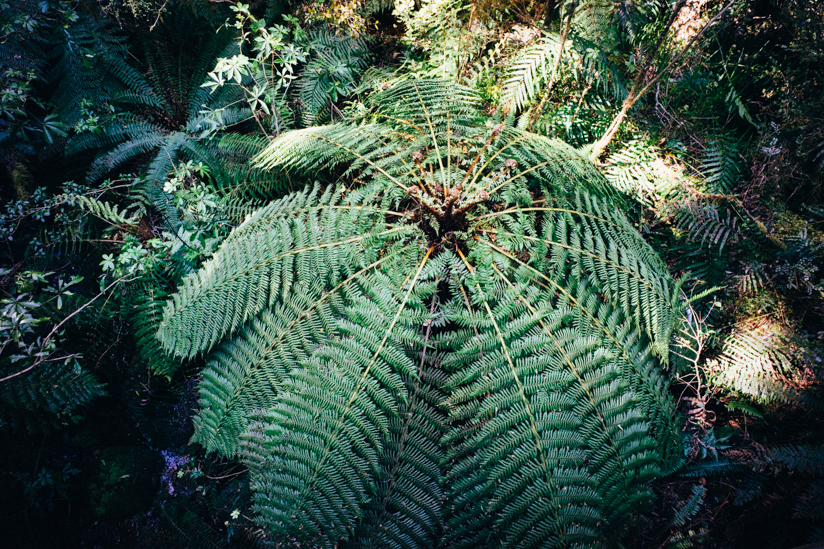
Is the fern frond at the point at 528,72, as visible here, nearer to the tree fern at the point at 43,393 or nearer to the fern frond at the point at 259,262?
the fern frond at the point at 259,262

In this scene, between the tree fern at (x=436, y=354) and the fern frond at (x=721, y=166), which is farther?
the fern frond at (x=721, y=166)

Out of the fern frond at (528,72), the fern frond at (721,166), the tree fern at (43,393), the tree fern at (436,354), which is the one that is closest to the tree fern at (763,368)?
the tree fern at (436,354)

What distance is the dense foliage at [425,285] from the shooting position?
1.67m

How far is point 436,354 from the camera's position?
6.44ft

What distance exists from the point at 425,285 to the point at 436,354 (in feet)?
1.14

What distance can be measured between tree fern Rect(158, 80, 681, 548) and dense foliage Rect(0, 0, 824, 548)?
0.05 ft

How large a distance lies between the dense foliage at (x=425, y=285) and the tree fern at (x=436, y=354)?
0.02 metres

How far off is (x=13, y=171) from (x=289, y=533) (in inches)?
140

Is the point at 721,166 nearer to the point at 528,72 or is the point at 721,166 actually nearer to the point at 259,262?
the point at 528,72

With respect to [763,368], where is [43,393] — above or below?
below

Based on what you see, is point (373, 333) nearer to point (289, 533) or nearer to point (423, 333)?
point (423, 333)

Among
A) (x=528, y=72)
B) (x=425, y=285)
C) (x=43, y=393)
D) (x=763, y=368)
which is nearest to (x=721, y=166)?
(x=763, y=368)

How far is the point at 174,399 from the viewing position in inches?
103

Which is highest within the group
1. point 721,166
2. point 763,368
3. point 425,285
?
point 721,166
